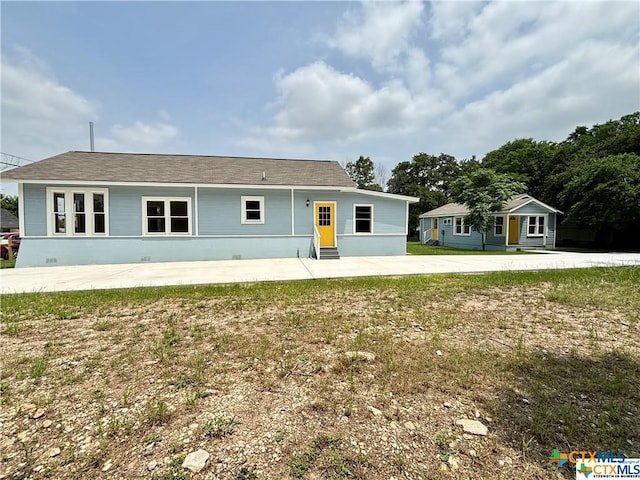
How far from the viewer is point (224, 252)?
482 inches

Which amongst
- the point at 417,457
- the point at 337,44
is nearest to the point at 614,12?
the point at 337,44

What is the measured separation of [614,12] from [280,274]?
11456 millimetres

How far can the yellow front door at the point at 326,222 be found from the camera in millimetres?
13203

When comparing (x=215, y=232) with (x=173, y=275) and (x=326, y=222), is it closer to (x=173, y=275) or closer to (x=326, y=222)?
(x=173, y=275)

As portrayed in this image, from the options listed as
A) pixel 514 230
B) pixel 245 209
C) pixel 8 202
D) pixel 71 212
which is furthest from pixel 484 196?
pixel 8 202

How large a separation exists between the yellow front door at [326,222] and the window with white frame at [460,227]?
12.3m

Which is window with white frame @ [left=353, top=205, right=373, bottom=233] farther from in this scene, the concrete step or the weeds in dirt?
the weeds in dirt

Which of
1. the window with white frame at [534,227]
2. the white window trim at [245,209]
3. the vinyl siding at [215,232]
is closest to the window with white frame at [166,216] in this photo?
the vinyl siding at [215,232]

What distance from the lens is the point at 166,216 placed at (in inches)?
467

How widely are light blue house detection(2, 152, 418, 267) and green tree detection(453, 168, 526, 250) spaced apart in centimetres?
682

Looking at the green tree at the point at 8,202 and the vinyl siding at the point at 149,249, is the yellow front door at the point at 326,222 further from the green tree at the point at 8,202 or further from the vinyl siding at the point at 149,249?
the green tree at the point at 8,202

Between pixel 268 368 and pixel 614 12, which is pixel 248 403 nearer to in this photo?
pixel 268 368

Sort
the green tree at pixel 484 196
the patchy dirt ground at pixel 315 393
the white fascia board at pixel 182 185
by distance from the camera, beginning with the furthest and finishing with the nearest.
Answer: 1. the green tree at pixel 484 196
2. the white fascia board at pixel 182 185
3. the patchy dirt ground at pixel 315 393

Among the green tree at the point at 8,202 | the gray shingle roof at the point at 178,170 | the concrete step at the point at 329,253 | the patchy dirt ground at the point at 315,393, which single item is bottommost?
the patchy dirt ground at the point at 315,393
